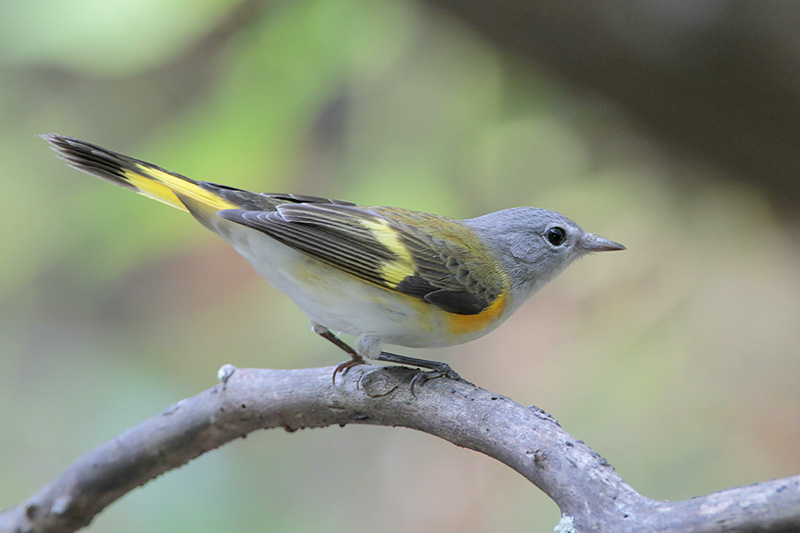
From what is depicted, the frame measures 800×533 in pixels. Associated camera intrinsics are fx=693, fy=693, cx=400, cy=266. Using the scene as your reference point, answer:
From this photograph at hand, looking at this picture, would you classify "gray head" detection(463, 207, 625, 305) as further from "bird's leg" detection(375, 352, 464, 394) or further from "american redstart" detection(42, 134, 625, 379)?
"bird's leg" detection(375, 352, 464, 394)

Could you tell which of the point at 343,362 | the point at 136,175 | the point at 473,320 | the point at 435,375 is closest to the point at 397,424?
the point at 435,375

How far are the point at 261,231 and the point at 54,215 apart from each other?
1711 millimetres

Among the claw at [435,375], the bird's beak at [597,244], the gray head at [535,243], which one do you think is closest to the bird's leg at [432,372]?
the claw at [435,375]

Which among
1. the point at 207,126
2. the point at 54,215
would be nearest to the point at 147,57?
the point at 207,126

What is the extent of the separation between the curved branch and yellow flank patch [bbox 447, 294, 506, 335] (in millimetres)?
212

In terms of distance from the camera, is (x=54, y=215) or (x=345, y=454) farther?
(x=345, y=454)

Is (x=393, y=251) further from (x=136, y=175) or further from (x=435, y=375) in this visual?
(x=136, y=175)

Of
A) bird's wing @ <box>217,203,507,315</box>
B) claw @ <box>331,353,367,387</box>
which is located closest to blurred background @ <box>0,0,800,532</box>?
bird's wing @ <box>217,203,507,315</box>

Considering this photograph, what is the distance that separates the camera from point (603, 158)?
11.0 feet

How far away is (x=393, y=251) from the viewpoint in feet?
7.23

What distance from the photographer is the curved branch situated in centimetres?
118

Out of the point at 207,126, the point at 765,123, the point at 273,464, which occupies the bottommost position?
the point at 273,464

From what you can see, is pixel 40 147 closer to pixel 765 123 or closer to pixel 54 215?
pixel 54 215

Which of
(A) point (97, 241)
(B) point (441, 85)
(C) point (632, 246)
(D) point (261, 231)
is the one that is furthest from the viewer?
(C) point (632, 246)
